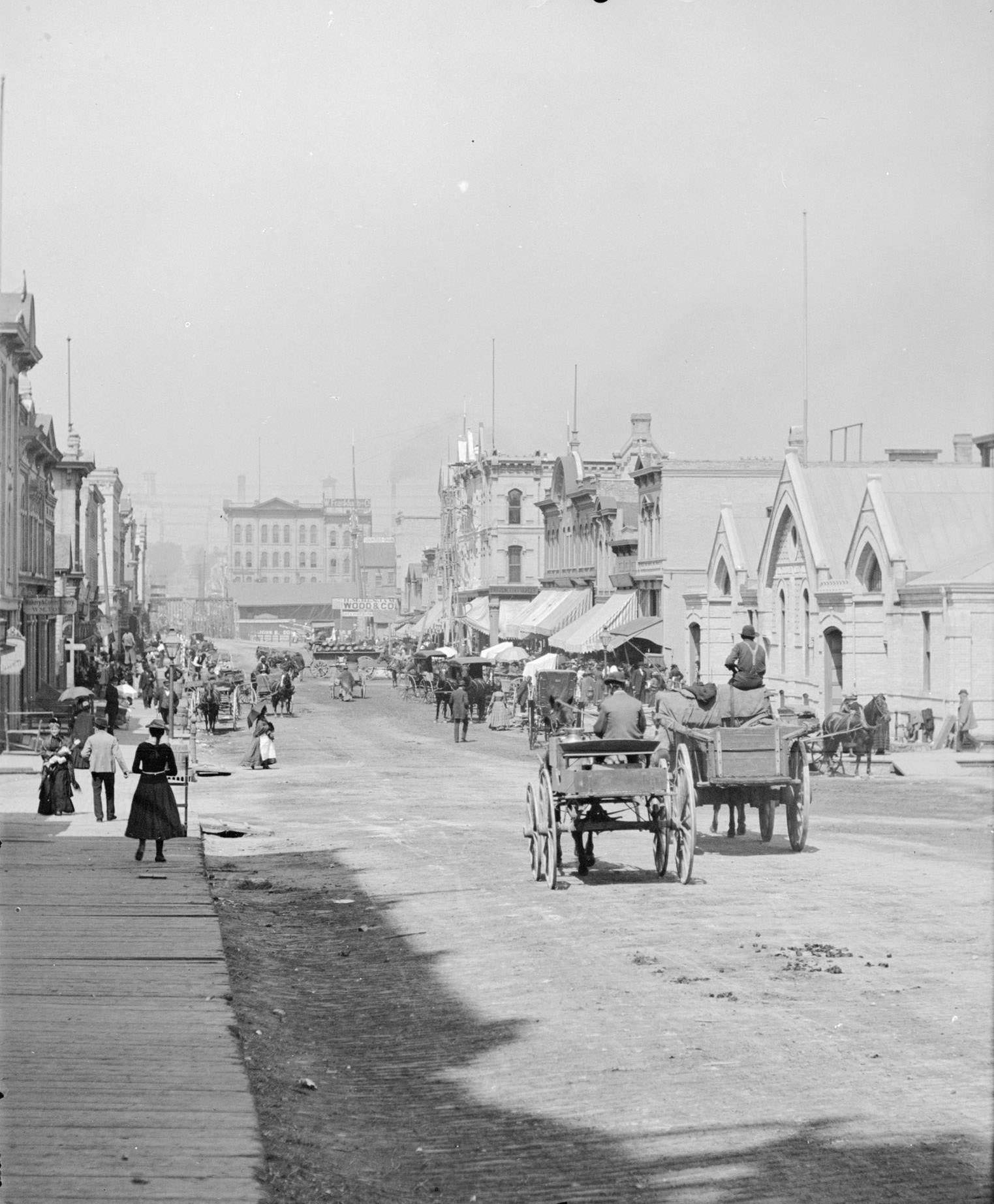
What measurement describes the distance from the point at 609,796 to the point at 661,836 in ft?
A: 3.78

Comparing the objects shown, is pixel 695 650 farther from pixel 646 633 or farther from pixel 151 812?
pixel 151 812

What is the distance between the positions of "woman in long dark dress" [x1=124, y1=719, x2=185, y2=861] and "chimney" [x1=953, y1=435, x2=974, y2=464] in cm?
4350

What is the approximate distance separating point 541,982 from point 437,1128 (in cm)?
324

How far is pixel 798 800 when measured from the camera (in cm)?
1758

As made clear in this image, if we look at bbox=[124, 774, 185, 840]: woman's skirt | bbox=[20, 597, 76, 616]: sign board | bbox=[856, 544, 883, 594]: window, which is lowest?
bbox=[124, 774, 185, 840]: woman's skirt

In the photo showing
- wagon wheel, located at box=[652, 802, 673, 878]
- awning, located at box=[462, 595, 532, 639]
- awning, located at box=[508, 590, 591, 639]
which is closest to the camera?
wagon wheel, located at box=[652, 802, 673, 878]

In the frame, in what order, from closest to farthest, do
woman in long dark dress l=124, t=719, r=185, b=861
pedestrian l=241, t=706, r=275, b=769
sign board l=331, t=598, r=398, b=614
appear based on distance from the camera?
1. woman in long dark dress l=124, t=719, r=185, b=861
2. pedestrian l=241, t=706, r=275, b=769
3. sign board l=331, t=598, r=398, b=614

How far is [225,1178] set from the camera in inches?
260

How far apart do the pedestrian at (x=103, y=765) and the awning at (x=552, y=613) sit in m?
49.7

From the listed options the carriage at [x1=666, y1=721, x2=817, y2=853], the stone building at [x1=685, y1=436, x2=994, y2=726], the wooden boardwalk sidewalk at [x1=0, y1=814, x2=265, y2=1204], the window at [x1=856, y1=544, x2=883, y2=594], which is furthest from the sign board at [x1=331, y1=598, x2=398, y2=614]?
the wooden boardwalk sidewalk at [x1=0, y1=814, x2=265, y2=1204]

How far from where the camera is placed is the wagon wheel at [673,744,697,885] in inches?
593

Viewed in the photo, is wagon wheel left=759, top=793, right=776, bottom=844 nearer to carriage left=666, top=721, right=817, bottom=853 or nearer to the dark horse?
carriage left=666, top=721, right=817, bottom=853

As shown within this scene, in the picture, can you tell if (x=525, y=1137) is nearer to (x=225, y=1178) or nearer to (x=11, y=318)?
(x=225, y=1178)

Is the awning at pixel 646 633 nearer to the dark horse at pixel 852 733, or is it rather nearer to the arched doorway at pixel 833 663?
the arched doorway at pixel 833 663
